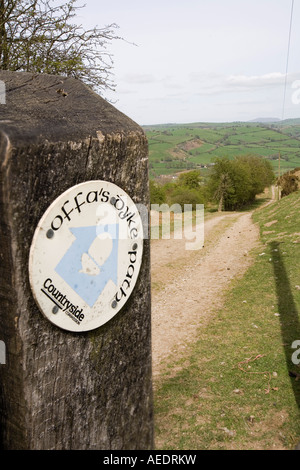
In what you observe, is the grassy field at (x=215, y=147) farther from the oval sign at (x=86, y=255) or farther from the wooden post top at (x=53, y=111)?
the oval sign at (x=86, y=255)

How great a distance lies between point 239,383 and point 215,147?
391ft

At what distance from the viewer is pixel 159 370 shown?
5.53 meters

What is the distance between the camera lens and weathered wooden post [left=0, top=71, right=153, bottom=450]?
68.3 inches

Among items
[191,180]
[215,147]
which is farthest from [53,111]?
[215,147]

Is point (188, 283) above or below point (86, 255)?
below

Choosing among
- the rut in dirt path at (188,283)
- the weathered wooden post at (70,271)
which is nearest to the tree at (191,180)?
the rut in dirt path at (188,283)

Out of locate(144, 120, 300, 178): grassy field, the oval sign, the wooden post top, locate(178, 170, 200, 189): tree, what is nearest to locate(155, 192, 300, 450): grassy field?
the oval sign

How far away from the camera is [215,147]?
390 feet

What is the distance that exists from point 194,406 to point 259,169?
4869cm

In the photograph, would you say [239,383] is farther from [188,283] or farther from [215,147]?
[215,147]

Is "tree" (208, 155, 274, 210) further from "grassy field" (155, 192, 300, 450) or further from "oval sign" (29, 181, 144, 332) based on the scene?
"oval sign" (29, 181, 144, 332)

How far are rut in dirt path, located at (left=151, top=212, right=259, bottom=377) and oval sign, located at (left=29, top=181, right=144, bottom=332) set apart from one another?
3633 millimetres
